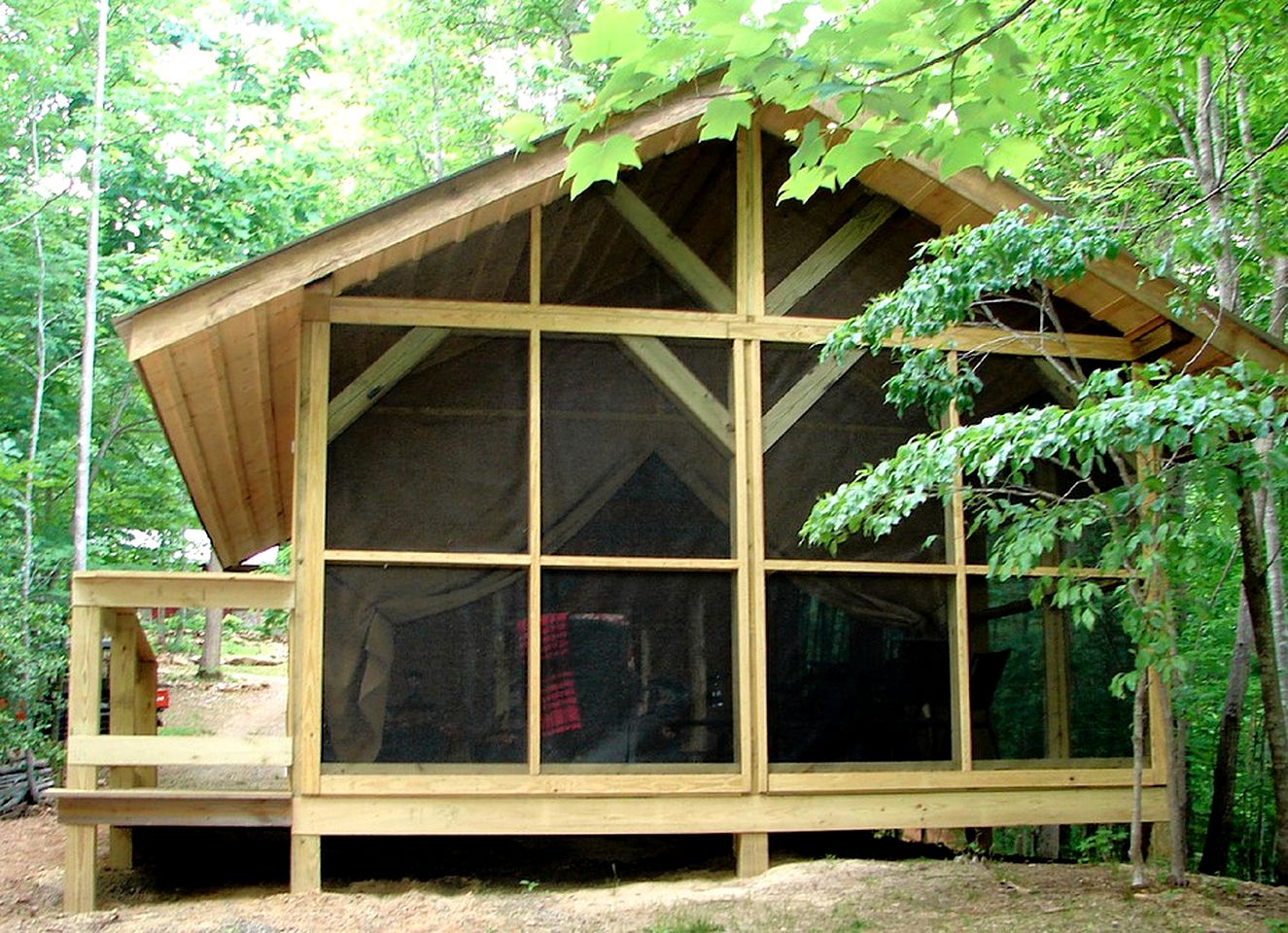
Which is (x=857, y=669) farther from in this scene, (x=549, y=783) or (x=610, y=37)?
(x=610, y=37)

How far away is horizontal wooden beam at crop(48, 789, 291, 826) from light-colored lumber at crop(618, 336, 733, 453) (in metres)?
2.64

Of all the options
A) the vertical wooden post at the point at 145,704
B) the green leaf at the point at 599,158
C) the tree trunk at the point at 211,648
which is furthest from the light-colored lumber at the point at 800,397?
the tree trunk at the point at 211,648

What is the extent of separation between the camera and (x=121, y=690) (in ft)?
22.3

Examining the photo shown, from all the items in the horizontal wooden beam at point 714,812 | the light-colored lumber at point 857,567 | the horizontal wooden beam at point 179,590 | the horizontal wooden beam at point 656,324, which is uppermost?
the horizontal wooden beam at point 656,324

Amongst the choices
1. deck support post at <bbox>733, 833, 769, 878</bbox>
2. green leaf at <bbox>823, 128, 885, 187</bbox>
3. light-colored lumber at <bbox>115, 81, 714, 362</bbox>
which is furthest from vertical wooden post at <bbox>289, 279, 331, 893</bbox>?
green leaf at <bbox>823, 128, 885, 187</bbox>

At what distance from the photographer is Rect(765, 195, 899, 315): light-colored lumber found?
256 inches

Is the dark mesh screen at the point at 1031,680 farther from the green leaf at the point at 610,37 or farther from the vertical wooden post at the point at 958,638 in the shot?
the green leaf at the point at 610,37

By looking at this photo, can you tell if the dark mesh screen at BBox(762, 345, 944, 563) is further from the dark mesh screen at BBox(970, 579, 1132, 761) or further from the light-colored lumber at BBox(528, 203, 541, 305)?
the light-colored lumber at BBox(528, 203, 541, 305)

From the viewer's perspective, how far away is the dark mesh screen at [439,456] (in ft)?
19.4

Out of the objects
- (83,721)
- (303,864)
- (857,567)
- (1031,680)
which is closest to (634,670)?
(857,567)

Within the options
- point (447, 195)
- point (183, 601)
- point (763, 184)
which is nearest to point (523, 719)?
point (183, 601)

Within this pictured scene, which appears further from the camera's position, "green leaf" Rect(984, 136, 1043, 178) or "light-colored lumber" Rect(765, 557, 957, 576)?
"light-colored lumber" Rect(765, 557, 957, 576)

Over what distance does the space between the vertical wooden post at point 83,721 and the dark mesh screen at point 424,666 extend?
106cm

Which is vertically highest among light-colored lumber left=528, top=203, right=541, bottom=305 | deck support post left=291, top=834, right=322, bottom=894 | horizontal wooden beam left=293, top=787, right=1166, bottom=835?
light-colored lumber left=528, top=203, right=541, bottom=305
